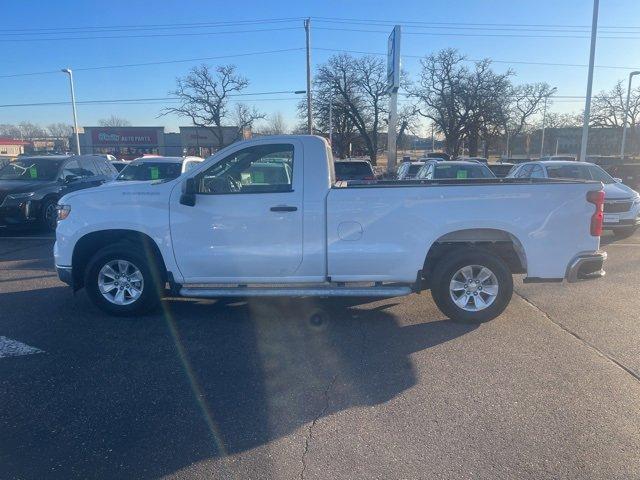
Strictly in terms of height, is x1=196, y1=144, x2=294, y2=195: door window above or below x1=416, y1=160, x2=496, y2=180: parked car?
above

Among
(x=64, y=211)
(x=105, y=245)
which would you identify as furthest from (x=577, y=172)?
(x=64, y=211)

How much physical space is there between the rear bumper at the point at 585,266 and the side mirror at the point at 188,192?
164 inches

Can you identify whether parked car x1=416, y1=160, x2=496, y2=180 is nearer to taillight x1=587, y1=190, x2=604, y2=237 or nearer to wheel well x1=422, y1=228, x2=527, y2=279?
wheel well x1=422, y1=228, x2=527, y2=279

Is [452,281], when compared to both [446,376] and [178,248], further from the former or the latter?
[178,248]

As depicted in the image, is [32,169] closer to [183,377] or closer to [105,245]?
[105,245]

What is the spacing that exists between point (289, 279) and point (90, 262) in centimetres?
233

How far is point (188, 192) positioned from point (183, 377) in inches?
79.2

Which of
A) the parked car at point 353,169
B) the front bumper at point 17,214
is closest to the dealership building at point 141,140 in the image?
the parked car at point 353,169

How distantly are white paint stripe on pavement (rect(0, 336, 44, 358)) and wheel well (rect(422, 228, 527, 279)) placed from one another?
4.16 metres

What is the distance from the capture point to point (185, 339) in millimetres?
5109

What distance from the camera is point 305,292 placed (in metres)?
5.30

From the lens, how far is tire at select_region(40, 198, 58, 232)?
38.9ft

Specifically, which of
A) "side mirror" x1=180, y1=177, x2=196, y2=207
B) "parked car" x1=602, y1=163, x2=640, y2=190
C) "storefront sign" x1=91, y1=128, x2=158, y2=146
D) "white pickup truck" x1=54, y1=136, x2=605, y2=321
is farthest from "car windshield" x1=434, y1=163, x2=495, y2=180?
"storefront sign" x1=91, y1=128, x2=158, y2=146

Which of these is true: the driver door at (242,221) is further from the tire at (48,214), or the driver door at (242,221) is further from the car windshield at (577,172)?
the car windshield at (577,172)
